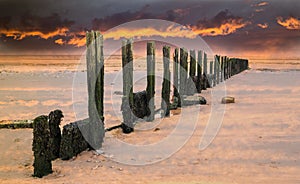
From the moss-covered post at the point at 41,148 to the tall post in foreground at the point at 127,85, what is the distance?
2767 mm

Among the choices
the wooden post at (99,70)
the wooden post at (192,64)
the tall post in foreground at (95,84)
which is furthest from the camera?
the wooden post at (192,64)

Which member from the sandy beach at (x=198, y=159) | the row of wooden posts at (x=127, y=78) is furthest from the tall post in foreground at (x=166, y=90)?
the sandy beach at (x=198, y=159)

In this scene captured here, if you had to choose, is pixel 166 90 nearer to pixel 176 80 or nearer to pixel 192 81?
pixel 176 80

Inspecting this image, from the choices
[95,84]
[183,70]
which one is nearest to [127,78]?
[95,84]

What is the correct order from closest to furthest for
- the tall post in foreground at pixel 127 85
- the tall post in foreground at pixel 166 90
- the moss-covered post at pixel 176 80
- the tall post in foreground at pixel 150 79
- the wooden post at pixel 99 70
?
the wooden post at pixel 99 70
the tall post in foreground at pixel 127 85
the tall post in foreground at pixel 150 79
the tall post in foreground at pixel 166 90
the moss-covered post at pixel 176 80

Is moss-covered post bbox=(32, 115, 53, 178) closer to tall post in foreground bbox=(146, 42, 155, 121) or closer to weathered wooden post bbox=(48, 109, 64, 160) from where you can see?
weathered wooden post bbox=(48, 109, 64, 160)

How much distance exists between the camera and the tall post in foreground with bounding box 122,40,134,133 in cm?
789

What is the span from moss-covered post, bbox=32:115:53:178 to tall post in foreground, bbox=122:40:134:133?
2.77 m

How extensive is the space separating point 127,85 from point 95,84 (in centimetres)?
140

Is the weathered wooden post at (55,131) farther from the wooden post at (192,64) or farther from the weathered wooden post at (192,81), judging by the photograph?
the wooden post at (192,64)

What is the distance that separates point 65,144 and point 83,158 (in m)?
0.41

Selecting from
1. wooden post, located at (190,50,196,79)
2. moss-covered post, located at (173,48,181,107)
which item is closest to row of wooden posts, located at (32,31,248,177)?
moss-covered post, located at (173,48,181,107)

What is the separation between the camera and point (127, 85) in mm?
7945

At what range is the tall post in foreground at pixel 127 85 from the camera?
25.9 feet
